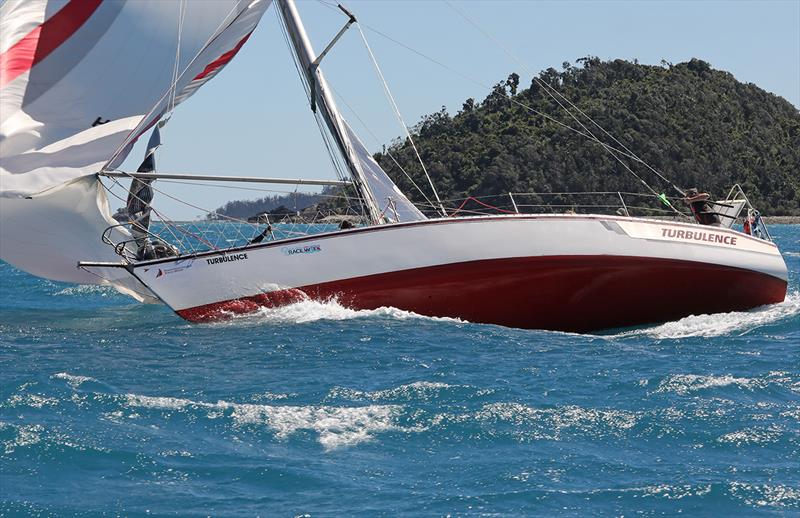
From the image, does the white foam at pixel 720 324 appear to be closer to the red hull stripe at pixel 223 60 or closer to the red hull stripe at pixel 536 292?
the red hull stripe at pixel 536 292

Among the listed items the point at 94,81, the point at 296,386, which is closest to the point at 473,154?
the point at 94,81

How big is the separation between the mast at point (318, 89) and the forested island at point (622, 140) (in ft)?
195

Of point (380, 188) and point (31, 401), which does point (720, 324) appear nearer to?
point (380, 188)

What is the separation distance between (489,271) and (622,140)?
85.5 meters

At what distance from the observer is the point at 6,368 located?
1191 cm

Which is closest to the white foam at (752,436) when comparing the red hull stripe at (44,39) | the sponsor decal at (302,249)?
the sponsor decal at (302,249)

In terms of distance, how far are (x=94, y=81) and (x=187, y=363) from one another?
7005mm

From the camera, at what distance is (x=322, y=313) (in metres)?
15.5

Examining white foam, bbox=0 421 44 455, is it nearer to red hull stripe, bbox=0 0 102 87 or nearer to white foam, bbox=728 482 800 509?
white foam, bbox=728 482 800 509

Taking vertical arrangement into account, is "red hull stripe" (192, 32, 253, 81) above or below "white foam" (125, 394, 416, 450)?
above

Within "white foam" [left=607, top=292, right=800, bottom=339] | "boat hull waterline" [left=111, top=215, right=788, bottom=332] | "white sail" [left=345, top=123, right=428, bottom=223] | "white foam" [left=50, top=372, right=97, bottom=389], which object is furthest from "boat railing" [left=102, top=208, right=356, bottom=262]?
"white foam" [left=607, top=292, right=800, bottom=339]

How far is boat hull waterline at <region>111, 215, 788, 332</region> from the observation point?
15.2 m

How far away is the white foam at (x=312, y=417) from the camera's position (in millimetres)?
8938

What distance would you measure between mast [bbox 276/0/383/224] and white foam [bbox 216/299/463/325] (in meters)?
2.43
